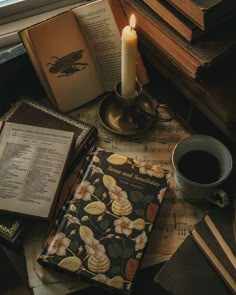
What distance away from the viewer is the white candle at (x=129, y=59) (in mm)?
722

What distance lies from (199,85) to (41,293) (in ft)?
1.43

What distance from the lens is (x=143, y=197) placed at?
725mm

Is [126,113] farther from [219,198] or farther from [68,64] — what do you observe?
[219,198]

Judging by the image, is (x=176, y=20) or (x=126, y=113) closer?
(x=176, y=20)

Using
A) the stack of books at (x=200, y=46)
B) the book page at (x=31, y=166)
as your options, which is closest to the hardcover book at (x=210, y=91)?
the stack of books at (x=200, y=46)

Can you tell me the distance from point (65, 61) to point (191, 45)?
0.26 metres

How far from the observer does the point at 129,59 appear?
0.75 meters

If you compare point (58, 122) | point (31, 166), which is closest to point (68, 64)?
point (58, 122)

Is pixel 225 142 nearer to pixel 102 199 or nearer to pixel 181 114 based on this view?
pixel 181 114

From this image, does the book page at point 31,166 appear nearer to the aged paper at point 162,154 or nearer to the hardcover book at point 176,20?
the aged paper at point 162,154

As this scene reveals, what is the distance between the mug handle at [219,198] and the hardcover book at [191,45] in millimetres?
199

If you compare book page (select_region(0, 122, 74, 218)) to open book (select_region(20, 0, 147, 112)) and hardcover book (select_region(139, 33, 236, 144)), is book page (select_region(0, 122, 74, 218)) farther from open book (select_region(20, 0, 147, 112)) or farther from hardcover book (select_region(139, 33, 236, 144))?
hardcover book (select_region(139, 33, 236, 144))

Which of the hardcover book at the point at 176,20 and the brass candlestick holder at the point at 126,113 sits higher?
the hardcover book at the point at 176,20

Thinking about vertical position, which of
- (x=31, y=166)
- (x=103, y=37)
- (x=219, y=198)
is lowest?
(x=219, y=198)
